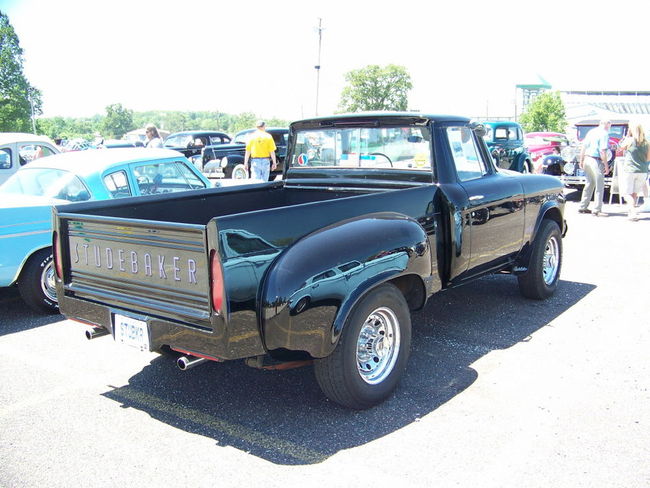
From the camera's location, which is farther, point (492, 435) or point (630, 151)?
point (630, 151)


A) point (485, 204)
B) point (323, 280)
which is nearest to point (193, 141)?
point (485, 204)

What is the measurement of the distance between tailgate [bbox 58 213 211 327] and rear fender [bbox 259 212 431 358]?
0.37 meters

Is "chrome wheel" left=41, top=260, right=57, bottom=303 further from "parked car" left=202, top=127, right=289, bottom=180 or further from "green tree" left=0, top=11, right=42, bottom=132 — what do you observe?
"green tree" left=0, top=11, right=42, bottom=132

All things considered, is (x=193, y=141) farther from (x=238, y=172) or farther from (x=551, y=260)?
(x=551, y=260)

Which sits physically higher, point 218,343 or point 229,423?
point 218,343

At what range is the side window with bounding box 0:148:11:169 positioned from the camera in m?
8.63

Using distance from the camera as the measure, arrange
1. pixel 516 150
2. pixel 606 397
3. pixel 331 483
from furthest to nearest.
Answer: pixel 516 150 → pixel 606 397 → pixel 331 483

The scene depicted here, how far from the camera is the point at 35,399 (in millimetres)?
3922

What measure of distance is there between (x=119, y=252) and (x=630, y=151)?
9842mm

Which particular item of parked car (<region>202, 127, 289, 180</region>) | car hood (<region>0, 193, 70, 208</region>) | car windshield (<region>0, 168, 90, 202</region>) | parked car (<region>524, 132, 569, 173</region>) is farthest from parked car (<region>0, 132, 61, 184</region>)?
parked car (<region>524, 132, 569, 173</region>)

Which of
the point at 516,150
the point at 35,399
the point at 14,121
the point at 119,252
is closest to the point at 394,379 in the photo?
the point at 119,252

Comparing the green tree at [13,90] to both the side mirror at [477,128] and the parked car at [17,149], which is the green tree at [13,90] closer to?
the parked car at [17,149]

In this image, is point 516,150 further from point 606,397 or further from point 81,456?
point 81,456

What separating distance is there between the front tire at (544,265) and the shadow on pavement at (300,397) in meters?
0.47
